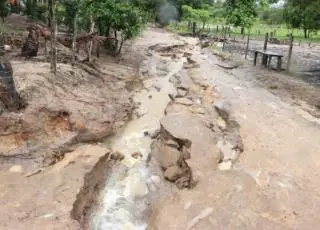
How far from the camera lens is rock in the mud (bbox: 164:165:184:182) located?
917cm

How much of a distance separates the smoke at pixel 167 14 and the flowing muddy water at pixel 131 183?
37430 millimetres

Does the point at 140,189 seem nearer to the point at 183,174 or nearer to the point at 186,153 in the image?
the point at 183,174

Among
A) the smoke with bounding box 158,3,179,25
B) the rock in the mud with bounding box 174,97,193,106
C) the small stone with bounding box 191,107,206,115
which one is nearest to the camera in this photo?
the small stone with bounding box 191,107,206,115

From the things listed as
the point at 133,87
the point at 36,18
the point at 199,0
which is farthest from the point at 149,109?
the point at 199,0

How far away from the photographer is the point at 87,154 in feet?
30.4

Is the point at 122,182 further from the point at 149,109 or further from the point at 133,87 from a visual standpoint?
the point at 133,87

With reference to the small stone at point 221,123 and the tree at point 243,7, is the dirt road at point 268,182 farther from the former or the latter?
the tree at point 243,7

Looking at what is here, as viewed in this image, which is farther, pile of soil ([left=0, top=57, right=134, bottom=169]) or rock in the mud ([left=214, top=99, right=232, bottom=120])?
rock in the mud ([left=214, top=99, right=232, bottom=120])

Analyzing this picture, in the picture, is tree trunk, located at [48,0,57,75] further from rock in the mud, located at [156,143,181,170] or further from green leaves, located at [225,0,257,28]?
green leaves, located at [225,0,257,28]

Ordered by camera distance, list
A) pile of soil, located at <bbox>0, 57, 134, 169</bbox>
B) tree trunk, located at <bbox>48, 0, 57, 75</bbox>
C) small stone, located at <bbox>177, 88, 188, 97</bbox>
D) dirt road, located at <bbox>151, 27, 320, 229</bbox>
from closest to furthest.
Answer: dirt road, located at <bbox>151, 27, 320, 229</bbox> → pile of soil, located at <bbox>0, 57, 134, 169</bbox> → tree trunk, located at <bbox>48, 0, 57, 75</bbox> → small stone, located at <bbox>177, 88, 188, 97</bbox>

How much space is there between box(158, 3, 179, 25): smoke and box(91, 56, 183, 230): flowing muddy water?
123 ft

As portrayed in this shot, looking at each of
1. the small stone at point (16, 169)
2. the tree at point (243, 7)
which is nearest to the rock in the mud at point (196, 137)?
the small stone at point (16, 169)

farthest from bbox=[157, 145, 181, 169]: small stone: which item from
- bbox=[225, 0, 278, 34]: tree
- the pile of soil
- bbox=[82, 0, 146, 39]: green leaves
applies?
bbox=[82, 0, 146, 39]: green leaves

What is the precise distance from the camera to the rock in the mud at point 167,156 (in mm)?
9807
